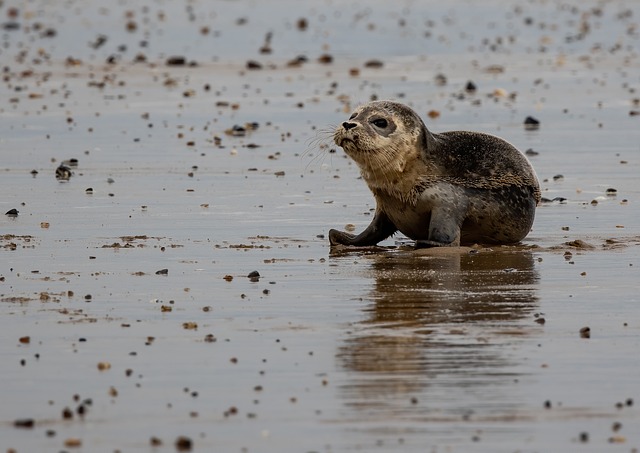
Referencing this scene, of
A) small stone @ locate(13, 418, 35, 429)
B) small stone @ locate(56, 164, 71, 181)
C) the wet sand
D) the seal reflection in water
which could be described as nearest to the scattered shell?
the wet sand

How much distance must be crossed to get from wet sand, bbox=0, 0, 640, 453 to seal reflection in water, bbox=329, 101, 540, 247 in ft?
0.90

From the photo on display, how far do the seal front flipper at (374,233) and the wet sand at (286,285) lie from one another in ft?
0.54

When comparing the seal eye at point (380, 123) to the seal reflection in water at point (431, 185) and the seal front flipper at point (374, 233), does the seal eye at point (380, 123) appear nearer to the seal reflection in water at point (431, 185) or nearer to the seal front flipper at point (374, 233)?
the seal reflection in water at point (431, 185)

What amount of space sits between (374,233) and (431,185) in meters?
0.60

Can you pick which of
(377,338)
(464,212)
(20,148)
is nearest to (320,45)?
(20,148)

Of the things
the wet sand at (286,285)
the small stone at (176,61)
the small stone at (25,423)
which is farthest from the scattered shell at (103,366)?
the small stone at (176,61)

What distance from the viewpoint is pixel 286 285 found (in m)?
10.5

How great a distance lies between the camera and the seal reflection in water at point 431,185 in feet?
40.0

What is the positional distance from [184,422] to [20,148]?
10917 mm

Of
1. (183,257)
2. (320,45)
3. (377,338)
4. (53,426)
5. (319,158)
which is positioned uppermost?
(320,45)

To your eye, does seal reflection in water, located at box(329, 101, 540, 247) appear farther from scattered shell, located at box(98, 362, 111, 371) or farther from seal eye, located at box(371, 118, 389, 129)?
scattered shell, located at box(98, 362, 111, 371)

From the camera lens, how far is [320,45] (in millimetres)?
32938

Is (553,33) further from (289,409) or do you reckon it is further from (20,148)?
(289,409)

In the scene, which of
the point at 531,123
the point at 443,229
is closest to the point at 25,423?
the point at 443,229
